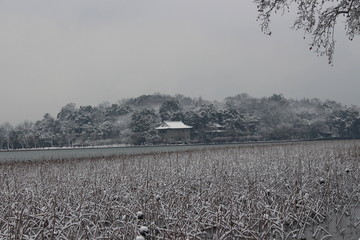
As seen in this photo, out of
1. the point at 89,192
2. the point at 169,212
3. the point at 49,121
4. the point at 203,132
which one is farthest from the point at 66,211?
the point at 49,121

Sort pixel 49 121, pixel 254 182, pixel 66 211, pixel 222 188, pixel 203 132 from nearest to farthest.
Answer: pixel 66 211
pixel 222 188
pixel 254 182
pixel 203 132
pixel 49 121

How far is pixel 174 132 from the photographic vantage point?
282 feet

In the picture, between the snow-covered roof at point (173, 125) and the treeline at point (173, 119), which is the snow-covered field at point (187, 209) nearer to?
the treeline at point (173, 119)

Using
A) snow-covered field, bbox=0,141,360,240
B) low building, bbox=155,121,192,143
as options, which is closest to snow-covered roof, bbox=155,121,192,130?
low building, bbox=155,121,192,143

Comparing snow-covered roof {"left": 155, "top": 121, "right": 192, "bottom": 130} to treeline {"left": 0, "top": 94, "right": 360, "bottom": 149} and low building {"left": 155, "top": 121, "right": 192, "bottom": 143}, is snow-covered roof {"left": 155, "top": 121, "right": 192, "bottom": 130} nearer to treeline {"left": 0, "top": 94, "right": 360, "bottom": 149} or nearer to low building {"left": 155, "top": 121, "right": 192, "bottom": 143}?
low building {"left": 155, "top": 121, "right": 192, "bottom": 143}

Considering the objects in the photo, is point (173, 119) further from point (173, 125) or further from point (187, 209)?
point (187, 209)

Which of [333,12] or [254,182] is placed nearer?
[254,182]

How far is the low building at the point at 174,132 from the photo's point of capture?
85.3m

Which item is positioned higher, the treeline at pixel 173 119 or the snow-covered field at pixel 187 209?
the treeline at pixel 173 119

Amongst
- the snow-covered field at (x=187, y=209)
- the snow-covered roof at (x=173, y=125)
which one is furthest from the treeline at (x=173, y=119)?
the snow-covered field at (x=187, y=209)

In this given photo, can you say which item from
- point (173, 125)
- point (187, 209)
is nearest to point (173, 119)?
point (173, 125)

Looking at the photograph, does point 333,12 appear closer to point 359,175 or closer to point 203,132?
point 359,175

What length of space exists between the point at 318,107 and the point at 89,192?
115m

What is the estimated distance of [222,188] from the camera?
8.67 m
